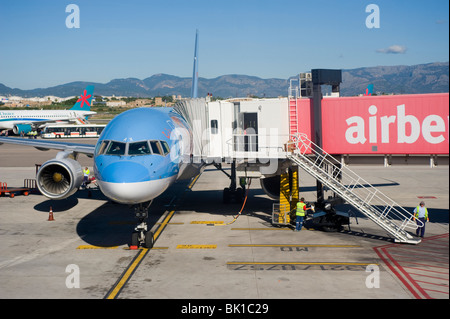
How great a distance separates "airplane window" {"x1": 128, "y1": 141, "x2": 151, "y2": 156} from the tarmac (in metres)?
4.10

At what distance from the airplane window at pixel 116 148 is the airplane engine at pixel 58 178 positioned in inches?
299

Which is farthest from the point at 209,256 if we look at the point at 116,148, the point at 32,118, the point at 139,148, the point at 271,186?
the point at 32,118

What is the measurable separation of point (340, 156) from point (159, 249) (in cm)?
955

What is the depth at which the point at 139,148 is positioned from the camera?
1884 cm

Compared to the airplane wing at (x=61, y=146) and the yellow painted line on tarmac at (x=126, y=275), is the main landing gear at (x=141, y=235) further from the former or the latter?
the airplane wing at (x=61, y=146)

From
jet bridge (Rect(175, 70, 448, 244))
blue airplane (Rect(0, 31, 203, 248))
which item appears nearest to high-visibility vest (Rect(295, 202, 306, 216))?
jet bridge (Rect(175, 70, 448, 244))

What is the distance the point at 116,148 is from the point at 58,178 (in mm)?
8730

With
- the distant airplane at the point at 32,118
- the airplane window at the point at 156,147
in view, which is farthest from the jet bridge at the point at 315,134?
the distant airplane at the point at 32,118

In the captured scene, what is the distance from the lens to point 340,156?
2262 centimetres

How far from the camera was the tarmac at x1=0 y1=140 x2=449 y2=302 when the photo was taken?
1452 centimetres

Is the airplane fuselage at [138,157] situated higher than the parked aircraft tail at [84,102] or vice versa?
the parked aircraft tail at [84,102]

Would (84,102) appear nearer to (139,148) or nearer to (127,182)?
(139,148)

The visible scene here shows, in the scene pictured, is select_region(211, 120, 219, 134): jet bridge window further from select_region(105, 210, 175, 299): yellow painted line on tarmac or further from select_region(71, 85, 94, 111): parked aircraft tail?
select_region(71, 85, 94, 111): parked aircraft tail

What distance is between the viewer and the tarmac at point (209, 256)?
14523mm
